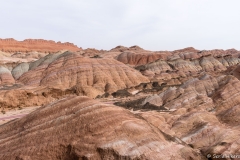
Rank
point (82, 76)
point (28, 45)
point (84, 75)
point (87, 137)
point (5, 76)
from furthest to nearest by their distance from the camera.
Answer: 1. point (28, 45)
2. point (5, 76)
3. point (84, 75)
4. point (82, 76)
5. point (87, 137)

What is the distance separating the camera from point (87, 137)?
886 centimetres

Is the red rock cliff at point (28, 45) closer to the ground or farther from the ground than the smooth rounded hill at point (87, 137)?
farther from the ground

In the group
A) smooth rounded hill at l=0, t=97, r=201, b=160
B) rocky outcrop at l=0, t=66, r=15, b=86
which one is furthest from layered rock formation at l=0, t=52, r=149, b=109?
smooth rounded hill at l=0, t=97, r=201, b=160

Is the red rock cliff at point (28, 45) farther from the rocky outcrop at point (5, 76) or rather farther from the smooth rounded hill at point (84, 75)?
the smooth rounded hill at point (84, 75)

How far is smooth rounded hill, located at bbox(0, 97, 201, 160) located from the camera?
27.4ft

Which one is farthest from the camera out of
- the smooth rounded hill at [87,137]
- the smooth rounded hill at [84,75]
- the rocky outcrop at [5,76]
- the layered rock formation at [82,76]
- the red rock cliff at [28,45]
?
the red rock cliff at [28,45]

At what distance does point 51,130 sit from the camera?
958 cm

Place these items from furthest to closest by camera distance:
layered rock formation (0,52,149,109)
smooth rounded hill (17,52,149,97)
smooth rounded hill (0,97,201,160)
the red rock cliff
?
the red rock cliff < smooth rounded hill (17,52,149,97) < layered rock formation (0,52,149,109) < smooth rounded hill (0,97,201,160)

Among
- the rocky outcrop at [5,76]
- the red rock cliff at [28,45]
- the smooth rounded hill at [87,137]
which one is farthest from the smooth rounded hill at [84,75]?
the red rock cliff at [28,45]

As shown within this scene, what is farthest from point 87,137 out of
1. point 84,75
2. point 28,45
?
point 28,45

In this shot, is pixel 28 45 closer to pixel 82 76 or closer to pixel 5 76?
pixel 5 76

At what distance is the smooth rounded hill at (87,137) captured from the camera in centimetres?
834

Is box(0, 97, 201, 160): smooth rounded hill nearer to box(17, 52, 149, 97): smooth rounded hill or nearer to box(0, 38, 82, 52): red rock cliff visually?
box(17, 52, 149, 97): smooth rounded hill

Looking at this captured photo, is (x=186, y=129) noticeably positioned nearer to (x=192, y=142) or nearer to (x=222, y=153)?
(x=192, y=142)
